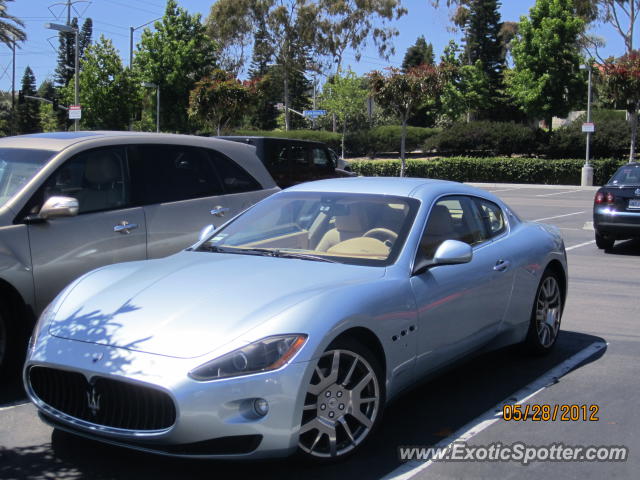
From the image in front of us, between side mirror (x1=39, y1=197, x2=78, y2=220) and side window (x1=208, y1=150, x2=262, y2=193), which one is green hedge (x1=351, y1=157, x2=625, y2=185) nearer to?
side window (x1=208, y1=150, x2=262, y2=193)

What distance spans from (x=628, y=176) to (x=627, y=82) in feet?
84.5

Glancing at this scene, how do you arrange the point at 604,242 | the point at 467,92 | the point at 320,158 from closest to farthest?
the point at 604,242, the point at 320,158, the point at 467,92

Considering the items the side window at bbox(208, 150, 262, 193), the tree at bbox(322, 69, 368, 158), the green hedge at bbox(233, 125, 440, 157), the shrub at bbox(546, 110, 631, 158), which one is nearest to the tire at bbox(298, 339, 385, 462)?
the side window at bbox(208, 150, 262, 193)

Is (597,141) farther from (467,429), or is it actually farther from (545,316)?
(467,429)

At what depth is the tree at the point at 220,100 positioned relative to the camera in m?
37.7

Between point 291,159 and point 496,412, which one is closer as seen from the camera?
point 496,412

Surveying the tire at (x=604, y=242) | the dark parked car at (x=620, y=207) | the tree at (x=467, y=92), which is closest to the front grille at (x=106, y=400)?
the dark parked car at (x=620, y=207)

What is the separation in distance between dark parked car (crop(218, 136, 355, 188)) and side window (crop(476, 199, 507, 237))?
8417 millimetres

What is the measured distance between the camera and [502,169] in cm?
3950

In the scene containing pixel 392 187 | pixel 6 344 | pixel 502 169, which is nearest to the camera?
pixel 6 344

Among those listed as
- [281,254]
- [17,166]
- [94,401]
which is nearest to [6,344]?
[17,166]

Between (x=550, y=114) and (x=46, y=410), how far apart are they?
46.8m

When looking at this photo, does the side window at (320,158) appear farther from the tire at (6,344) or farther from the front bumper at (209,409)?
the front bumper at (209,409)

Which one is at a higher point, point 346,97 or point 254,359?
point 346,97
